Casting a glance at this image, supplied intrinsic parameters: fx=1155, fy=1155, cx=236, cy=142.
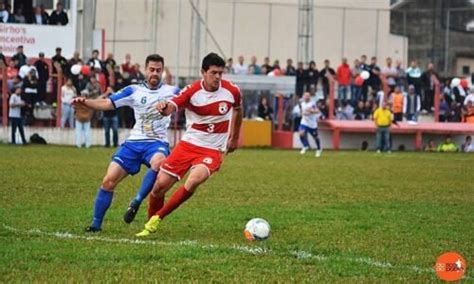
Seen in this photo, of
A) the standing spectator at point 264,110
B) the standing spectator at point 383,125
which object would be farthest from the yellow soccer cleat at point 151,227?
the standing spectator at point 264,110

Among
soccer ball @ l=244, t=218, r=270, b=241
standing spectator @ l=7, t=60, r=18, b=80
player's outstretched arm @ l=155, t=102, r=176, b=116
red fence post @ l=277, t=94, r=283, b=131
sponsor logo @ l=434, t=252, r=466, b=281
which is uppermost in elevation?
standing spectator @ l=7, t=60, r=18, b=80

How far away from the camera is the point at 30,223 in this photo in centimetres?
1241

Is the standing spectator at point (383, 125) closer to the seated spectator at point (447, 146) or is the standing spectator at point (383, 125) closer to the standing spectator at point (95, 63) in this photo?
the seated spectator at point (447, 146)

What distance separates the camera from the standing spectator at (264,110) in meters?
37.4

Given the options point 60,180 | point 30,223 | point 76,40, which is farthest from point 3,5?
point 30,223

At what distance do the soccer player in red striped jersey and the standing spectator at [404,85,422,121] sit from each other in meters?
26.6

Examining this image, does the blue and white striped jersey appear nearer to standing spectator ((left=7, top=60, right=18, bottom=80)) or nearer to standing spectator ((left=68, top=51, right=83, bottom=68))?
standing spectator ((left=7, top=60, right=18, bottom=80))

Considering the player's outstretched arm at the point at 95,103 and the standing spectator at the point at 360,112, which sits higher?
the player's outstretched arm at the point at 95,103

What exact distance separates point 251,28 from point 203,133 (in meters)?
33.1

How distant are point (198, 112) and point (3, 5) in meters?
26.1

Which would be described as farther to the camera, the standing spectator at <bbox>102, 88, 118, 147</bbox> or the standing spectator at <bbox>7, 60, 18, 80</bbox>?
the standing spectator at <bbox>7, 60, 18, 80</bbox>

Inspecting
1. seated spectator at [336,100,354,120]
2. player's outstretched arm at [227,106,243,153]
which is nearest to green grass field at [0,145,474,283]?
player's outstretched arm at [227,106,243,153]

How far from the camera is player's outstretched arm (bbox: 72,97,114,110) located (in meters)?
Answer: 11.9

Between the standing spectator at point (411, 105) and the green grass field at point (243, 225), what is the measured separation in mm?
14345
